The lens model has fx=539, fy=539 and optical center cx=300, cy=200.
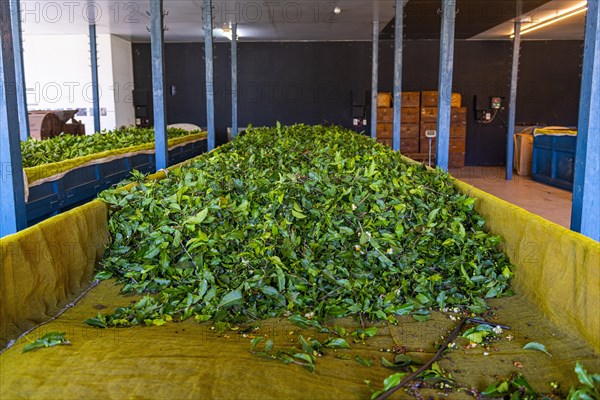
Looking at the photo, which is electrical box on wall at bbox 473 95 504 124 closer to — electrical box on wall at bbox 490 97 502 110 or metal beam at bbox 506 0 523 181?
electrical box on wall at bbox 490 97 502 110

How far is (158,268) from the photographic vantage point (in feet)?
11.5

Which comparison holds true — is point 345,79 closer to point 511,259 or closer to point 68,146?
point 68,146

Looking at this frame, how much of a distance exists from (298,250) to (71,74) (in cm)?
1309

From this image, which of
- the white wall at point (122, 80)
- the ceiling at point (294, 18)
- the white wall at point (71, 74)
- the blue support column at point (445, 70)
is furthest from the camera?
the white wall at point (122, 80)

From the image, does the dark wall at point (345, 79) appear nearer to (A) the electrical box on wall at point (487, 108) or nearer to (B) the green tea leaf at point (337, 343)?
(A) the electrical box on wall at point (487, 108)

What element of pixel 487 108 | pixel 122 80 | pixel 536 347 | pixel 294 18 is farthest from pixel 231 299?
pixel 487 108

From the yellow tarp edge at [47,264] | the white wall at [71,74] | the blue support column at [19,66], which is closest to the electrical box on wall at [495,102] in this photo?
the white wall at [71,74]

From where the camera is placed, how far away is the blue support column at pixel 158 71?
20.2ft

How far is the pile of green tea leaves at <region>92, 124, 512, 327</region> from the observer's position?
3.10 m

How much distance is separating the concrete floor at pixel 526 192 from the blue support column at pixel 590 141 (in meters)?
4.46

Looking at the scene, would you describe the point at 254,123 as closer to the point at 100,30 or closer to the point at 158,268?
the point at 100,30

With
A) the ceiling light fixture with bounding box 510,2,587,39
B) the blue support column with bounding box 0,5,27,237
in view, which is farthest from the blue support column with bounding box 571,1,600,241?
the ceiling light fixture with bounding box 510,2,587,39

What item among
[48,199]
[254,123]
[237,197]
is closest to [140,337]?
[237,197]

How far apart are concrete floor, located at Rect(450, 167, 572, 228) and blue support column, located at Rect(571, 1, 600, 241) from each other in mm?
4455
